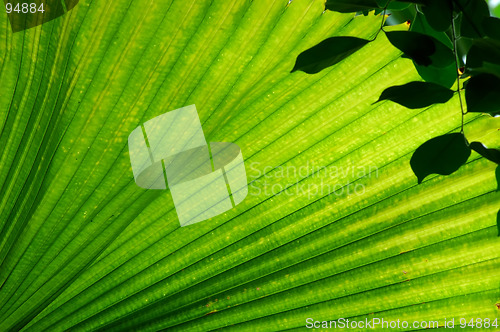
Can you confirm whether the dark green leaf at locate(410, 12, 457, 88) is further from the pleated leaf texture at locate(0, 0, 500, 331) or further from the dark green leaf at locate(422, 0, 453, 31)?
the pleated leaf texture at locate(0, 0, 500, 331)

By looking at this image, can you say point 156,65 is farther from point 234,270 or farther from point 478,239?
point 478,239

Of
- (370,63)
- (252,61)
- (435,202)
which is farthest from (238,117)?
(435,202)

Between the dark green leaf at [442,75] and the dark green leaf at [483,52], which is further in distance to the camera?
the dark green leaf at [442,75]
